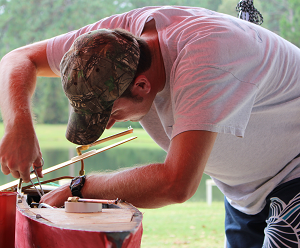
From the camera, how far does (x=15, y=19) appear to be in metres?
5.91

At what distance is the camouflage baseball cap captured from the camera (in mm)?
822

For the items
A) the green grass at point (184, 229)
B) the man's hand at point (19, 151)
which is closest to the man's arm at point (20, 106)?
A: the man's hand at point (19, 151)

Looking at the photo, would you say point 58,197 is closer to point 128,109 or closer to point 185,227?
point 128,109

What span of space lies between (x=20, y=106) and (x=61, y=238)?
0.61 metres

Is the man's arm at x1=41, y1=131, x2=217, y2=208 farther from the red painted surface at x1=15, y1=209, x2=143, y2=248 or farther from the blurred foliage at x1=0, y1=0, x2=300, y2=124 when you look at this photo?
the blurred foliage at x1=0, y1=0, x2=300, y2=124

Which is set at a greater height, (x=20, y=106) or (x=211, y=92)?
(x=211, y=92)

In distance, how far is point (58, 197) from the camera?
904 mm

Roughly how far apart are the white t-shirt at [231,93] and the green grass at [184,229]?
8.86 feet

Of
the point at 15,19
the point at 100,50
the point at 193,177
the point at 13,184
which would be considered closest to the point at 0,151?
the point at 13,184

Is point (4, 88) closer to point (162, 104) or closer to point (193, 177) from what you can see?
point (162, 104)

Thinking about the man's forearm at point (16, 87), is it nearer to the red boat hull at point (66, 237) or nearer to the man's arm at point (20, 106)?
the man's arm at point (20, 106)

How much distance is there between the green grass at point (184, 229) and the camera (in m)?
3.75

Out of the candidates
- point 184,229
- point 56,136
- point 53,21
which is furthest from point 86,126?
point 53,21

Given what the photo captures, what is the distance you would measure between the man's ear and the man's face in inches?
1.1
